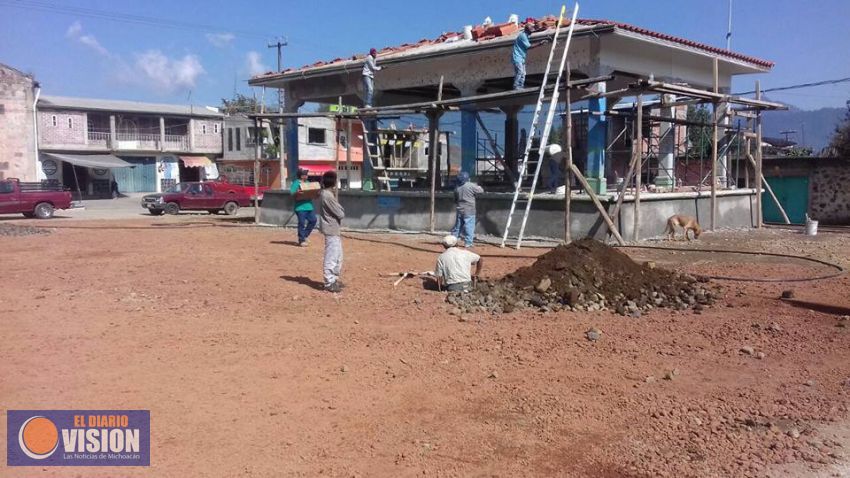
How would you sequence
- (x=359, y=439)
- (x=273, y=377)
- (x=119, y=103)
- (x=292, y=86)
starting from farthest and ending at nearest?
(x=119, y=103), (x=292, y=86), (x=273, y=377), (x=359, y=439)

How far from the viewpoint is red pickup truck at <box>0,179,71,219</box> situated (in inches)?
958

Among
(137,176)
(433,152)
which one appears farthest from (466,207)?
(137,176)

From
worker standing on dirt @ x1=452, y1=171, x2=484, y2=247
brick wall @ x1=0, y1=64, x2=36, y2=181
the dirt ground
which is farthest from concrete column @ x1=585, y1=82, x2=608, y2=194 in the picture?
brick wall @ x1=0, y1=64, x2=36, y2=181

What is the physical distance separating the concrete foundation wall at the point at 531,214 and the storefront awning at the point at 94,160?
94.6ft

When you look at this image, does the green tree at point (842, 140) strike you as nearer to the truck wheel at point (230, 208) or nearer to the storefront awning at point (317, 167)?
the truck wheel at point (230, 208)

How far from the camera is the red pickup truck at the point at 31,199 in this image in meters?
24.3

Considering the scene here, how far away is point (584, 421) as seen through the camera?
15.3ft

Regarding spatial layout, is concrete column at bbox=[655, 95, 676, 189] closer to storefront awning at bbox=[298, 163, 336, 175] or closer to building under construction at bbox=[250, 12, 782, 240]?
building under construction at bbox=[250, 12, 782, 240]

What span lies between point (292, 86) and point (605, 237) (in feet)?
44.7

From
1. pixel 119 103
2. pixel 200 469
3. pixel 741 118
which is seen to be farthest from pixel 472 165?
pixel 119 103

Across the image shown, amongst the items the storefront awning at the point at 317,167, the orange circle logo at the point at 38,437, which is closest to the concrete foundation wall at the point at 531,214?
the orange circle logo at the point at 38,437

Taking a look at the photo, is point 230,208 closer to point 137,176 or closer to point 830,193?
point 830,193

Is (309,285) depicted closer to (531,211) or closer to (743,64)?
(531,211)

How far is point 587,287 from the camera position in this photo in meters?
8.33
